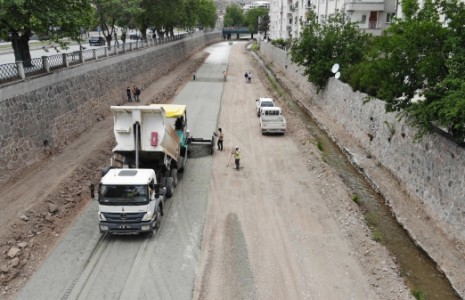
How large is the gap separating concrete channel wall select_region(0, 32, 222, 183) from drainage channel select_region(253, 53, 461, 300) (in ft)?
56.6

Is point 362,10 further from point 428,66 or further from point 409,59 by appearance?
point 428,66

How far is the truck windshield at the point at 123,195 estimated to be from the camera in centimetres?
1460

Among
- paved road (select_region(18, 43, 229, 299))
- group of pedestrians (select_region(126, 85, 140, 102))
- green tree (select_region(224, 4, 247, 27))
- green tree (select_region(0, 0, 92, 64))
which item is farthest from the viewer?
green tree (select_region(224, 4, 247, 27))

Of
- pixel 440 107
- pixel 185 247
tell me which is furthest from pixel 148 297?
pixel 440 107

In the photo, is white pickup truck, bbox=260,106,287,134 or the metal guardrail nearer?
the metal guardrail

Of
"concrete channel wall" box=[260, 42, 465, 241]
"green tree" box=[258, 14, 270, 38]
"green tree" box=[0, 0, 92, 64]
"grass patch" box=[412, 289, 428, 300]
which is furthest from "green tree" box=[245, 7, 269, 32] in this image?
"grass patch" box=[412, 289, 428, 300]

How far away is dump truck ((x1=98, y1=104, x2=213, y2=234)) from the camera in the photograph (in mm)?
14711

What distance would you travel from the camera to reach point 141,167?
1861 centimetres

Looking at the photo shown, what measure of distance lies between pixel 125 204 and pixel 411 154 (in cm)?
1401

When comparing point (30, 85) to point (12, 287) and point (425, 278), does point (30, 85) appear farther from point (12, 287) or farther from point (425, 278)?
point (425, 278)

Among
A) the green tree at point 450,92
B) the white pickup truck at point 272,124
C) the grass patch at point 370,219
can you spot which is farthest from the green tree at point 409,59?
the white pickup truck at point 272,124

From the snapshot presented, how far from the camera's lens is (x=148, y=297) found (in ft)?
40.7

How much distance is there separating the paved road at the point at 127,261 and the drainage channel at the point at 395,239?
7.82 m

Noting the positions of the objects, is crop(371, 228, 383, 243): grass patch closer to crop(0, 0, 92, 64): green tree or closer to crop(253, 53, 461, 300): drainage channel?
crop(253, 53, 461, 300): drainage channel
